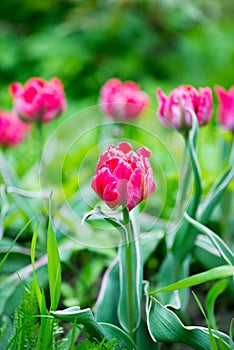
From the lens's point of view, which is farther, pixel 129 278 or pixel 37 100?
pixel 37 100

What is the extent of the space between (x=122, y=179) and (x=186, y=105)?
22 cm

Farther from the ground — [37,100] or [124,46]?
[37,100]

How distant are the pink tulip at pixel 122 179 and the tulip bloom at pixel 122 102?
36 centimetres

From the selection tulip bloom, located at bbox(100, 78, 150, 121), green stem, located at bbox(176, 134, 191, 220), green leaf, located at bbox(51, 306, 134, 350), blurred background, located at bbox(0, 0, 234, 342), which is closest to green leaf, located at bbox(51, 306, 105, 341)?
Result: green leaf, located at bbox(51, 306, 134, 350)

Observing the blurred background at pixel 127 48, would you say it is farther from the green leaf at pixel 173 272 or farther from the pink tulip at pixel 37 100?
the green leaf at pixel 173 272

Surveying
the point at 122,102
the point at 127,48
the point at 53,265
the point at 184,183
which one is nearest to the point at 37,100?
the point at 122,102

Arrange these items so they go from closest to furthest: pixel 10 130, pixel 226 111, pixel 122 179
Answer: pixel 122 179
pixel 226 111
pixel 10 130

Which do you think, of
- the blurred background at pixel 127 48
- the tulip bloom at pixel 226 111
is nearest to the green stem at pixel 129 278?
the tulip bloom at pixel 226 111

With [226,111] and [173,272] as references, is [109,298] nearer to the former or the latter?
[173,272]

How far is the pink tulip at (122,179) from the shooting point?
0.78 m

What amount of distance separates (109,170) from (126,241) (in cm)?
13

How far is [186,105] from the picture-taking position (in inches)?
37.5

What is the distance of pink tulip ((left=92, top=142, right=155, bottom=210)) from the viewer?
0.78 metres

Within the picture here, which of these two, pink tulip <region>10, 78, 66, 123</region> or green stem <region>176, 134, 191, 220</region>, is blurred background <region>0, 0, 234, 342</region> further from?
green stem <region>176, 134, 191, 220</region>
